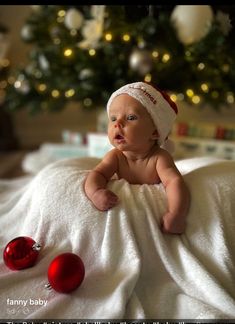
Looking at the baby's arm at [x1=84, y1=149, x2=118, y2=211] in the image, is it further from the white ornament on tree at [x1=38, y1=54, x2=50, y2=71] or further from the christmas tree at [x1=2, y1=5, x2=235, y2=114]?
the white ornament on tree at [x1=38, y1=54, x2=50, y2=71]

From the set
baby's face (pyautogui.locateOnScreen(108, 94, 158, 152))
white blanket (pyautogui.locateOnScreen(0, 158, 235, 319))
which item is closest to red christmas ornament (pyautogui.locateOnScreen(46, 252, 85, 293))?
white blanket (pyautogui.locateOnScreen(0, 158, 235, 319))

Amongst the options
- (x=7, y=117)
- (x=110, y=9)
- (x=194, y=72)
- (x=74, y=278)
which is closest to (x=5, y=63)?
(x=7, y=117)

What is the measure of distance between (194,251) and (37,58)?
143 cm

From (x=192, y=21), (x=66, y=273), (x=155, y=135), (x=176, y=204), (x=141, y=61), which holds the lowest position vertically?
(x=66, y=273)

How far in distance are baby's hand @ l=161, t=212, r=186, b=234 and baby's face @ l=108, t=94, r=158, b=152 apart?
194mm

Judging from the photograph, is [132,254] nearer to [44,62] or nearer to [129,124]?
[129,124]

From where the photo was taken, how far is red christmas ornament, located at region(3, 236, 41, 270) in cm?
76

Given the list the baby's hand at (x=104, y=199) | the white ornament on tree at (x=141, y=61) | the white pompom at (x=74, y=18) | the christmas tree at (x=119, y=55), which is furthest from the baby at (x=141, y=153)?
the white pompom at (x=74, y=18)

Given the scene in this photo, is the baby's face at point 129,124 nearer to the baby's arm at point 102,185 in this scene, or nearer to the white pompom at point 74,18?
the baby's arm at point 102,185

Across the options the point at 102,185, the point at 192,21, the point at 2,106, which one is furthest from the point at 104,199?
the point at 2,106

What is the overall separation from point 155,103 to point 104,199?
0.27m

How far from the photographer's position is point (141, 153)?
0.85 metres

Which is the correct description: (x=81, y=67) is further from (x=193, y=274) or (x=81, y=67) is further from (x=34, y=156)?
(x=193, y=274)

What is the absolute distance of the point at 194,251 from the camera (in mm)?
760
